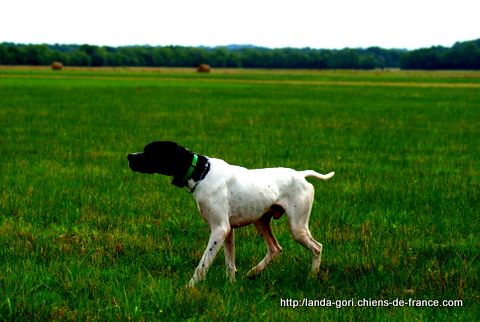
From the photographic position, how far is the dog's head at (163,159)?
605cm

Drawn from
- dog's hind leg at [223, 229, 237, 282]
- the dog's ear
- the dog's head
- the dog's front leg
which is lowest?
dog's hind leg at [223, 229, 237, 282]

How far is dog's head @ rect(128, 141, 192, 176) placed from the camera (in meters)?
6.05

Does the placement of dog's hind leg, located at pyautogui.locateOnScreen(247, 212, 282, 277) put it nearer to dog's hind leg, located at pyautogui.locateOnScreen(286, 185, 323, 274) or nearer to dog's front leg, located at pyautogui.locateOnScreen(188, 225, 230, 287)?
dog's hind leg, located at pyautogui.locateOnScreen(286, 185, 323, 274)

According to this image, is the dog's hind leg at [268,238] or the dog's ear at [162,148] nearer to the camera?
the dog's ear at [162,148]

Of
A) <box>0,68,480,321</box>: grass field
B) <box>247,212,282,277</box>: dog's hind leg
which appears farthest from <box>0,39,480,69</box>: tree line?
<box>247,212,282,277</box>: dog's hind leg

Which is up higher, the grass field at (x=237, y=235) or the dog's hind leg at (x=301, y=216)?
the dog's hind leg at (x=301, y=216)

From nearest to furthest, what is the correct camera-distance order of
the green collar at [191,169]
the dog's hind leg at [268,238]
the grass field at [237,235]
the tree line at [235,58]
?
the grass field at [237,235] → the green collar at [191,169] → the dog's hind leg at [268,238] → the tree line at [235,58]

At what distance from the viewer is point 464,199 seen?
10.9m

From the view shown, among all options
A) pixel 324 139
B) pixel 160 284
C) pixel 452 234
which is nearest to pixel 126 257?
pixel 160 284

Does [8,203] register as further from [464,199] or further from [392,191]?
[464,199]

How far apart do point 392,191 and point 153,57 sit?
18737cm

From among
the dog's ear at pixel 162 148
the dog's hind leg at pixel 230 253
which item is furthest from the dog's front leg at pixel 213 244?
the dog's ear at pixel 162 148

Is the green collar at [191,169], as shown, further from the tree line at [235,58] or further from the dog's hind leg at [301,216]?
the tree line at [235,58]

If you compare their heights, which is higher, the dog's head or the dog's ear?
the dog's ear
